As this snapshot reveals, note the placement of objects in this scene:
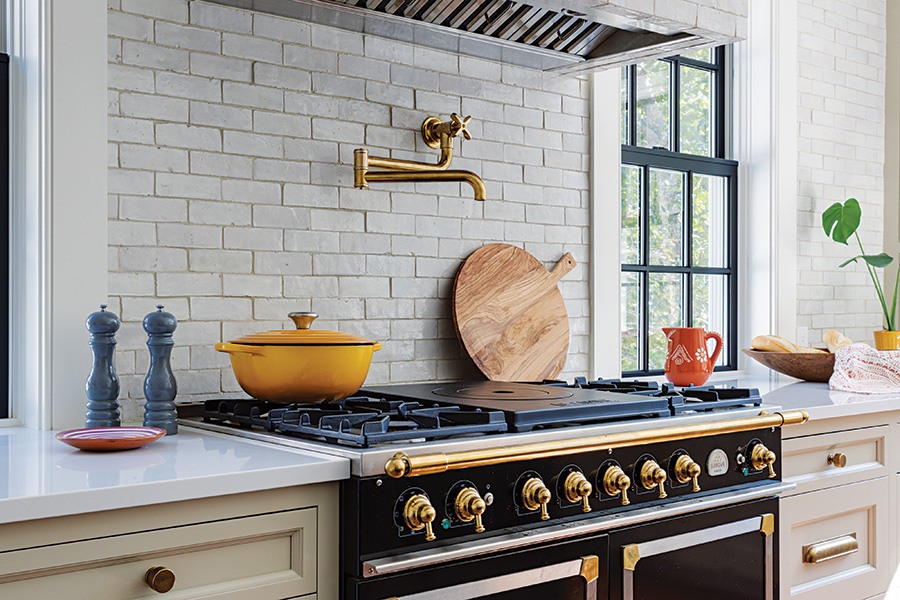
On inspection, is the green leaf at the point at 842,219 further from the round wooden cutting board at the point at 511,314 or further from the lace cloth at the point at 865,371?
the round wooden cutting board at the point at 511,314

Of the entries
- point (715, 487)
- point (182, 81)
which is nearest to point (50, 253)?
point (182, 81)

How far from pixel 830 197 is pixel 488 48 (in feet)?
6.79

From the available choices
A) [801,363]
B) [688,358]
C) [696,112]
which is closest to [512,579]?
[688,358]

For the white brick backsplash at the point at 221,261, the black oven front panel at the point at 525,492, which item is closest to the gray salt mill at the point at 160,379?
the white brick backsplash at the point at 221,261

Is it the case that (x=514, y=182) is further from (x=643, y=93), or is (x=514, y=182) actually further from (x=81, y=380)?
(x=81, y=380)

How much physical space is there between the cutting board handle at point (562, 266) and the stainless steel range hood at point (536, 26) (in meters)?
0.58

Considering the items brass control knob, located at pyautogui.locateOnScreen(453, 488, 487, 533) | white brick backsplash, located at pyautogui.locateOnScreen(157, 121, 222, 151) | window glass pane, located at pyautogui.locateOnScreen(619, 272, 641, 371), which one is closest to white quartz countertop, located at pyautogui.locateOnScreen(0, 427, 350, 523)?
brass control knob, located at pyautogui.locateOnScreen(453, 488, 487, 533)

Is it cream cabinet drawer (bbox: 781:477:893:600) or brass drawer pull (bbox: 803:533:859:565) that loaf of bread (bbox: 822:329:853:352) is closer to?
cream cabinet drawer (bbox: 781:477:893:600)

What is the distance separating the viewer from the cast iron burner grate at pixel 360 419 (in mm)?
1838

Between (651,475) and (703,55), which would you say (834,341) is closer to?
(703,55)

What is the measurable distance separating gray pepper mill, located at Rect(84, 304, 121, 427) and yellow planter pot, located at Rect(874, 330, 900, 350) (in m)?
3.02

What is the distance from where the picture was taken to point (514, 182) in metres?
3.03

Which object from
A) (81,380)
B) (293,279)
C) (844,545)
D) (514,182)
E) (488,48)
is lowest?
(844,545)

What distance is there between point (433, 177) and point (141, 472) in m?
1.32
